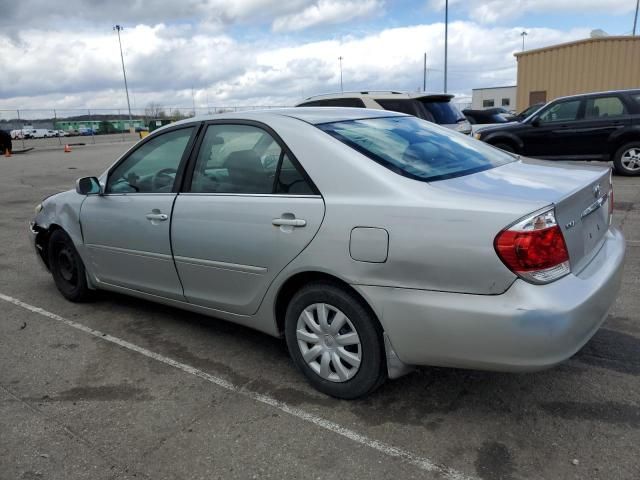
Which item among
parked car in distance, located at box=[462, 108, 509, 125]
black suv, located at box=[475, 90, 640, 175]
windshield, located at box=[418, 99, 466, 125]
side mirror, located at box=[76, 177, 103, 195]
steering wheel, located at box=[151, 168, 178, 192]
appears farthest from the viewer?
parked car in distance, located at box=[462, 108, 509, 125]

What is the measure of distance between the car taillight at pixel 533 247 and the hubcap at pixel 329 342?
89 centimetres

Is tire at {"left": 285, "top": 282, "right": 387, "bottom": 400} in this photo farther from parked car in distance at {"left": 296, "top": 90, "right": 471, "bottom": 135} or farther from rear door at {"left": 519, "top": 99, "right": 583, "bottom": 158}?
rear door at {"left": 519, "top": 99, "right": 583, "bottom": 158}

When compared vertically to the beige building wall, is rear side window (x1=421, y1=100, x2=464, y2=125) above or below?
below

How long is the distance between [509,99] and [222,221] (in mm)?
48283

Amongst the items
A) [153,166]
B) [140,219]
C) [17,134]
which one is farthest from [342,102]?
[17,134]

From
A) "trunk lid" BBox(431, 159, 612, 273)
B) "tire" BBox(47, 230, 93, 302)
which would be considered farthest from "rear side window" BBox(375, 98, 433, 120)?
"trunk lid" BBox(431, 159, 612, 273)

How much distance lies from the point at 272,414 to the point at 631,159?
982cm

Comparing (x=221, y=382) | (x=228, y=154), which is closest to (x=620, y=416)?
(x=221, y=382)

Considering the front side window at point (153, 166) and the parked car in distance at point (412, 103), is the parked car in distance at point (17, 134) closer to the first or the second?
the parked car in distance at point (412, 103)

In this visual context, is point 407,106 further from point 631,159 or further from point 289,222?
point 289,222

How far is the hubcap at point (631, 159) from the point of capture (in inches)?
407

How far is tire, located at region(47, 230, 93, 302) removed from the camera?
15.4 feet

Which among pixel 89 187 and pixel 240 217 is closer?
pixel 240 217

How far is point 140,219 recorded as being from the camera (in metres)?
3.94
